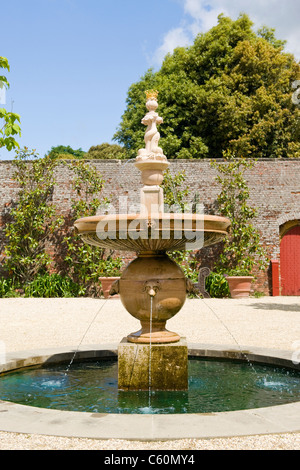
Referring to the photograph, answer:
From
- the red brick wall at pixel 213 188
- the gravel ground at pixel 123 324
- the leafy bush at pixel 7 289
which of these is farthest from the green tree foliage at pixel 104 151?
the gravel ground at pixel 123 324

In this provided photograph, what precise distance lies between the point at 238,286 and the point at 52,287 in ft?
16.4

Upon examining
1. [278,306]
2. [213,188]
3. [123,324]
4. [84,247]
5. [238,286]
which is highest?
[213,188]

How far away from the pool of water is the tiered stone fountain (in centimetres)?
19

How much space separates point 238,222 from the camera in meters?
15.0

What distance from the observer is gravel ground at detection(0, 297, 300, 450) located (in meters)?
7.26

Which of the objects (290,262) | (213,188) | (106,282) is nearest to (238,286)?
(290,262)

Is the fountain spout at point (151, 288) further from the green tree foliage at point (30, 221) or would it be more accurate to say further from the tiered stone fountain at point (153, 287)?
the green tree foliage at point (30, 221)

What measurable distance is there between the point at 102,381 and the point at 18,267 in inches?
403

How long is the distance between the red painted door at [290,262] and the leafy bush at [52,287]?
5.81 meters

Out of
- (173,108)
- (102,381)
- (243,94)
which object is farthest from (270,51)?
(102,381)

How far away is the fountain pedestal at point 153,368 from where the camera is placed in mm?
4785

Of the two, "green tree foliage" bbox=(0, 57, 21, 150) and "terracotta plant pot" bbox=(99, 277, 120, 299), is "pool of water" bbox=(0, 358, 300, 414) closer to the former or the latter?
"green tree foliage" bbox=(0, 57, 21, 150)

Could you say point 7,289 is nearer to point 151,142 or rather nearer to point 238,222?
point 238,222
